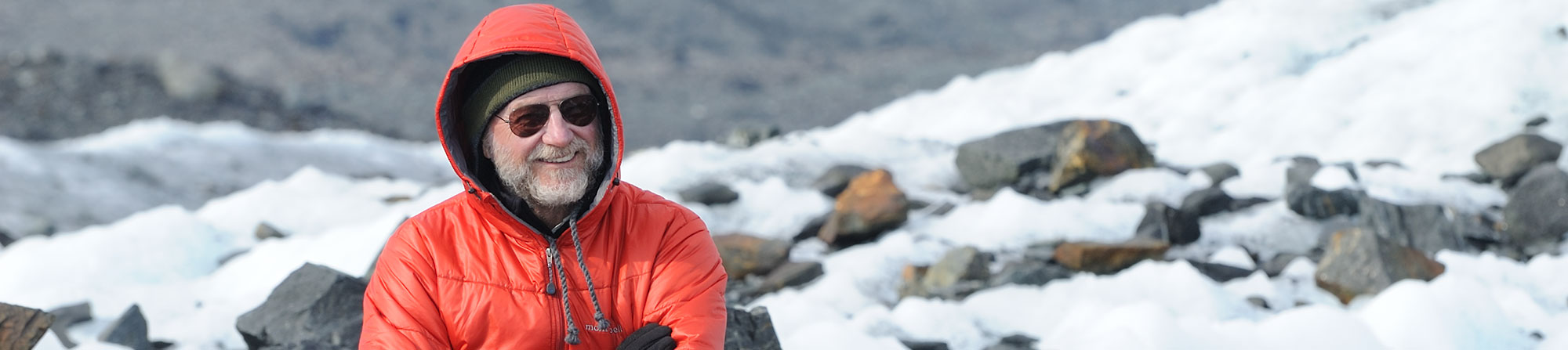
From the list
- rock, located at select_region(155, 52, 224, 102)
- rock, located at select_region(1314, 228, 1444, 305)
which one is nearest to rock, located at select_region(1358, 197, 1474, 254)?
rock, located at select_region(1314, 228, 1444, 305)

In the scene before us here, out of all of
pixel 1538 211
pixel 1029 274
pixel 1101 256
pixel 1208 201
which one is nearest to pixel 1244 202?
pixel 1208 201

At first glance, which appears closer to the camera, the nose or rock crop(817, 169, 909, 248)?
the nose

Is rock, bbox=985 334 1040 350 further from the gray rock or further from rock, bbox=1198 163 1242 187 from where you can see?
rock, bbox=1198 163 1242 187

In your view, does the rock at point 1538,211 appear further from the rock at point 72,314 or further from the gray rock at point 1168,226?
the rock at point 72,314

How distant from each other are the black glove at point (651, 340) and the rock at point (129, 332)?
3265 mm

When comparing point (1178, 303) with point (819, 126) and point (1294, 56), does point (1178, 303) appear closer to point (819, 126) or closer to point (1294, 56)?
point (1294, 56)

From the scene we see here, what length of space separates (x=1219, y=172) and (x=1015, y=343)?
14.1ft

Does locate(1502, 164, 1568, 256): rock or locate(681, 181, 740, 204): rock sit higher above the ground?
locate(681, 181, 740, 204): rock

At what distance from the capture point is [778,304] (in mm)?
5609

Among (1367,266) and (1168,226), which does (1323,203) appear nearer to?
(1168,226)

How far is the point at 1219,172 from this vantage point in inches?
340

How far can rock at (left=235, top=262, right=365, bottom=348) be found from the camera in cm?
415

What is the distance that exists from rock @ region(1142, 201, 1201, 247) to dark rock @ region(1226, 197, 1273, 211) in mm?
678

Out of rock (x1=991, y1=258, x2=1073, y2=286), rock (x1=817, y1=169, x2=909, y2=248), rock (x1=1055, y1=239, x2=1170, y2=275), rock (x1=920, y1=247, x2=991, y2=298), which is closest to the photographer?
rock (x1=991, y1=258, x2=1073, y2=286)
